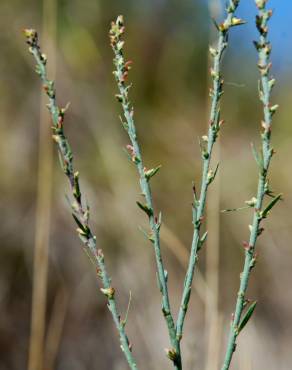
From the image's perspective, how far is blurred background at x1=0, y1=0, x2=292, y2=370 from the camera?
2535 mm

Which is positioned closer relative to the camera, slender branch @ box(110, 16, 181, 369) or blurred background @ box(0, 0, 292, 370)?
slender branch @ box(110, 16, 181, 369)

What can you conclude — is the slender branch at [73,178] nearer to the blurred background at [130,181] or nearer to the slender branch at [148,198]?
the slender branch at [148,198]

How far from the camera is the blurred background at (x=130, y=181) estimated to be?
254 cm

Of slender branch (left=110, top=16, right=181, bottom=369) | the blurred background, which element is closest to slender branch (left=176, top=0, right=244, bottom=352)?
slender branch (left=110, top=16, right=181, bottom=369)

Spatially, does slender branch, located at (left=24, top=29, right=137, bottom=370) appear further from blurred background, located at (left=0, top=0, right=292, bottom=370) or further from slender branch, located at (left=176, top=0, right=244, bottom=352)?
blurred background, located at (left=0, top=0, right=292, bottom=370)

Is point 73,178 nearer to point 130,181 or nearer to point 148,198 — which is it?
point 148,198

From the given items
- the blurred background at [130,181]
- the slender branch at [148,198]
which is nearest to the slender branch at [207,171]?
the slender branch at [148,198]

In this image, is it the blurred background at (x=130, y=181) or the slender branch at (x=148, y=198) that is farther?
the blurred background at (x=130, y=181)

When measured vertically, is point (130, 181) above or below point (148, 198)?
above

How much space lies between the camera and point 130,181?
2793mm

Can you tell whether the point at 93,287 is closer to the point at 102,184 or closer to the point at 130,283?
the point at 130,283

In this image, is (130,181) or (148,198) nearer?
(148,198)

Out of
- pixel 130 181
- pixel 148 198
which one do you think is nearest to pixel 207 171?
pixel 148 198

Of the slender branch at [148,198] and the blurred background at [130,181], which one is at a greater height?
the blurred background at [130,181]
